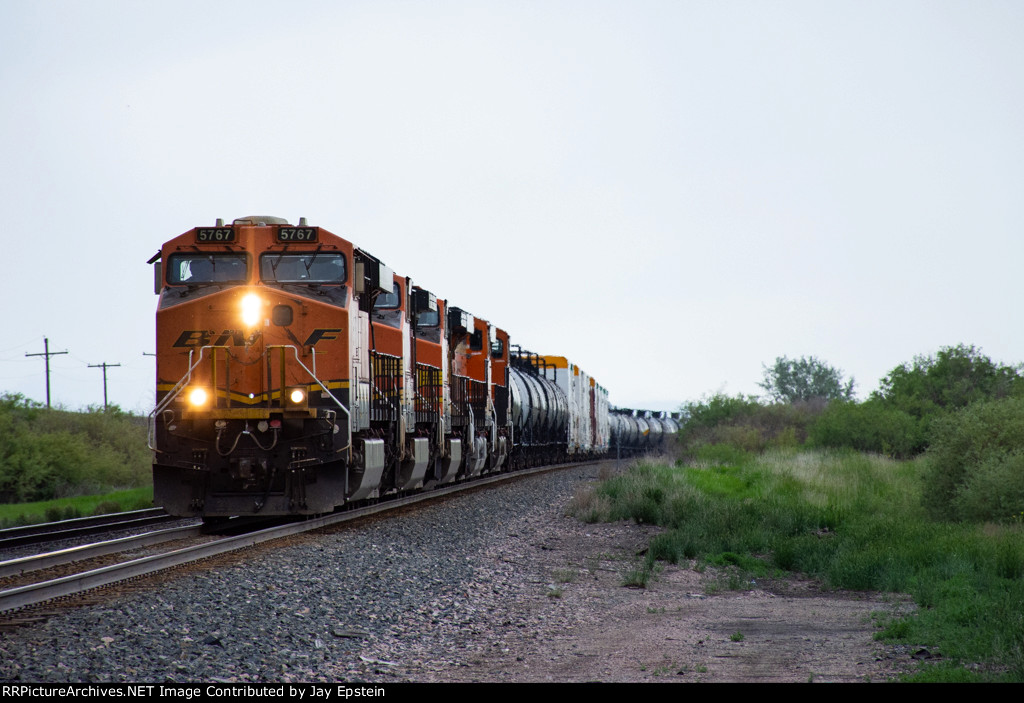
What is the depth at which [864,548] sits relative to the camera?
13.0 m

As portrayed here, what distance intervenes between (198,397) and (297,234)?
251 cm

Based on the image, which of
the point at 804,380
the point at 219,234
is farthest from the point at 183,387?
the point at 804,380

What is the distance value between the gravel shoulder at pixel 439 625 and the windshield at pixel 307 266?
334 centimetres

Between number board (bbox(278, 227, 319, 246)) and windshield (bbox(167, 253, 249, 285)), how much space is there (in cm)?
57

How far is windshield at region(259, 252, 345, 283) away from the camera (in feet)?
43.8

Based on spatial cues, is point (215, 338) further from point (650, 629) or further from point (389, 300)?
point (650, 629)

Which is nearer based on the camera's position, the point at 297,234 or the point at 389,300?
the point at 297,234

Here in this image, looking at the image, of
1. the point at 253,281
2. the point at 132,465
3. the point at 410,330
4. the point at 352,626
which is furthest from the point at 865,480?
the point at 132,465

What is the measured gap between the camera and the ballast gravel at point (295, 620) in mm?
6285

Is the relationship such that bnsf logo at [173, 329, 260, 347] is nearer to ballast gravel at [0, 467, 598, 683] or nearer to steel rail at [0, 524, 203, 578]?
steel rail at [0, 524, 203, 578]

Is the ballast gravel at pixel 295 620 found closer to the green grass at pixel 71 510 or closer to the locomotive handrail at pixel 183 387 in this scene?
the locomotive handrail at pixel 183 387

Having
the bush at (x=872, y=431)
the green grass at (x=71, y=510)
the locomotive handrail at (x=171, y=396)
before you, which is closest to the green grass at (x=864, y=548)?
the locomotive handrail at (x=171, y=396)

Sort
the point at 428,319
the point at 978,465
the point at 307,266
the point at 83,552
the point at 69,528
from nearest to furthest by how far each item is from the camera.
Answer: the point at 83,552 < the point at 307,266 < the point at 69,528 < the point at 978,465 < the point at 428,319

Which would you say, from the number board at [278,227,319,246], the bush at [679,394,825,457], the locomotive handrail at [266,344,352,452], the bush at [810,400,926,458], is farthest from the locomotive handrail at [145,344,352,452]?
the bush at [679,394,825,457]
